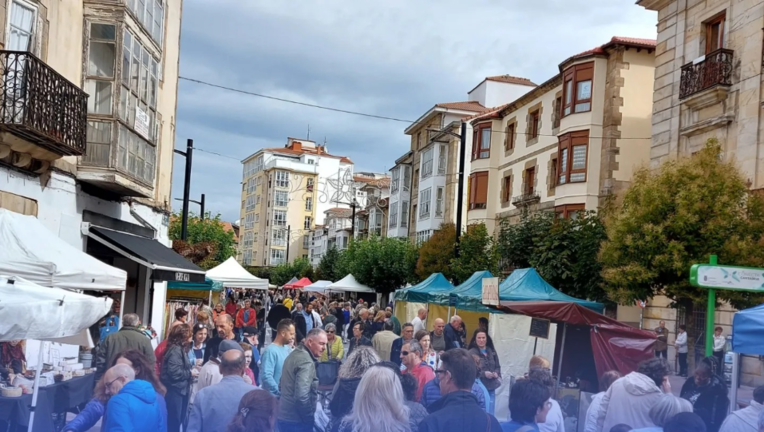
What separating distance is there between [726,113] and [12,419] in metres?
17.9

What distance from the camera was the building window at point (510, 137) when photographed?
1618 inches

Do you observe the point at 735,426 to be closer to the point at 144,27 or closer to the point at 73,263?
the point at 73,263

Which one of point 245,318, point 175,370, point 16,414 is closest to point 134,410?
point 175,370

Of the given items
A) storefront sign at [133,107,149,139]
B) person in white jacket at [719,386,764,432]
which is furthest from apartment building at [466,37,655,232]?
person in white jacket at [719,386,764,432]

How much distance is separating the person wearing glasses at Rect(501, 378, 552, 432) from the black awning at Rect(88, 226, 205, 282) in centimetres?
1234

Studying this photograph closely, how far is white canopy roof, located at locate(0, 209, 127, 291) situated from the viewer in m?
9.37

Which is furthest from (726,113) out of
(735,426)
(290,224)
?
(290,224)

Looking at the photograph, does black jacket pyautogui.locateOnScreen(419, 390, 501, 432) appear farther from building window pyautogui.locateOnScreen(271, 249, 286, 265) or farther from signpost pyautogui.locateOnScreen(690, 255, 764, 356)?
building window pyautogui.locateOnScreen(271, 249, 286, 265)

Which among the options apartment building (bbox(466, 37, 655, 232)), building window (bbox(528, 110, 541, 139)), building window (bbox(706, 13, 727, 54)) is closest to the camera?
building window (bbox(706, 13, 727, 54))

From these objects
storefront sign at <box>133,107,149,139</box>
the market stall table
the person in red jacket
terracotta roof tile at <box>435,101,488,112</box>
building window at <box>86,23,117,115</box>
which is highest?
terracotta roof tile at <box>435,101,488,112</box>

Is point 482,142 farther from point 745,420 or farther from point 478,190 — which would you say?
point 745,420

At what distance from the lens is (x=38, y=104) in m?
12.8

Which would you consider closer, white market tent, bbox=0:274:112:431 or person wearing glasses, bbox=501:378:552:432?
person wearing glasses, bbox=501:378:552:432

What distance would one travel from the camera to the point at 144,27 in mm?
18234
